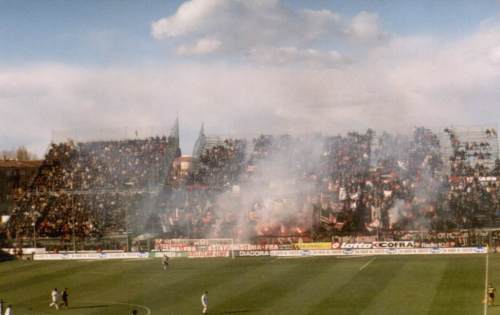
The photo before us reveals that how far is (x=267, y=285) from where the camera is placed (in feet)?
135

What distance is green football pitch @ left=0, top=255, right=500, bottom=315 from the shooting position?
34.1 metres

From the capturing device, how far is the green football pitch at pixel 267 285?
34.1 metres

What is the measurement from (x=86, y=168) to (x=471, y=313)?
57.9m

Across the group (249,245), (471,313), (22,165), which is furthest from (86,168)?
(471,313)

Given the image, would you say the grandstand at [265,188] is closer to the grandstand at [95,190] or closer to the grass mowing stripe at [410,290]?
the grandstand at [95,190]

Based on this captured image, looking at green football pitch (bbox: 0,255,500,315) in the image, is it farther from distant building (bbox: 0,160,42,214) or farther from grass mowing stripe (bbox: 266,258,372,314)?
distant building (bbox: 0,160,42,214)

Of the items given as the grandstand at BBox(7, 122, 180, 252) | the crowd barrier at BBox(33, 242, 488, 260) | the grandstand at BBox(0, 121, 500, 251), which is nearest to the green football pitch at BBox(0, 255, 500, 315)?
the crowd barrier at BBox(33, 242, 488, 260)

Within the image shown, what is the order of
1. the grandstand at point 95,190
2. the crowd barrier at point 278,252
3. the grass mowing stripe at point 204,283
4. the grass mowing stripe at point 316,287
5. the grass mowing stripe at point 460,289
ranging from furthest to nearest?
the grandstand at point 95,190 → the crowd barrier at point 278,252 → the grass mowing stripe at point 204,283 → the grass mowing stripe at point 316,287 → the grass mowing stripe at point 460,289

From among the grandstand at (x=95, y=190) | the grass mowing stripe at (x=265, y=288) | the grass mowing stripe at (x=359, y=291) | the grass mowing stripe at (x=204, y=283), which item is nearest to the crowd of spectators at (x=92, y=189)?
the grandstand at (x=95, y=190)

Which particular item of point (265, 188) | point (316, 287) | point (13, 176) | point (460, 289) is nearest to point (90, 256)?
point (265, 188)

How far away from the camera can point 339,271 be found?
46438mm

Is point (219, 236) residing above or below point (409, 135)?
below

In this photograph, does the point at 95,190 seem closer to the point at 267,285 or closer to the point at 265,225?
the point at 265,225

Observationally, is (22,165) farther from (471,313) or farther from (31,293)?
(471,313)
